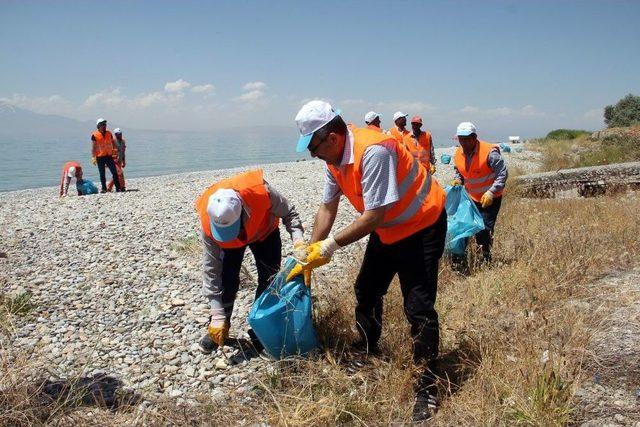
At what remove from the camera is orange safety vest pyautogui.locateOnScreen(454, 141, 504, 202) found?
454 cm

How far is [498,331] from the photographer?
293 centimetres

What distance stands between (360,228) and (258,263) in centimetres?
134

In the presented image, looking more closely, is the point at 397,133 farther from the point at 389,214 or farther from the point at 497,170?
the point at 389,214

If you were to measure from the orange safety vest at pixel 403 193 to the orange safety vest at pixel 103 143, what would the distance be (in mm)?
9794

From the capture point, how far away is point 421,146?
7789 mm

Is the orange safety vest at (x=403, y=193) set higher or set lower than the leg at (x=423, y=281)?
higher

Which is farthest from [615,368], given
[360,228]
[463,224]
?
[463,224]

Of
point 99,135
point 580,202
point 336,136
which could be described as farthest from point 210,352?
Answer: point 99,135

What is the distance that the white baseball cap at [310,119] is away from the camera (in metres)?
2.20

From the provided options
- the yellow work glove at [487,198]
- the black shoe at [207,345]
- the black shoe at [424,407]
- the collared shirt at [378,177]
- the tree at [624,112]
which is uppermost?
the tree at [624,112]

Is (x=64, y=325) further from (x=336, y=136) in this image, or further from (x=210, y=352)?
(x=336, y=136)

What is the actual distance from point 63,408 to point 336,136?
2.14 m

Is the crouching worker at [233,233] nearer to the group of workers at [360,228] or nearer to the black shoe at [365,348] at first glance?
the group of workers at [360,228]

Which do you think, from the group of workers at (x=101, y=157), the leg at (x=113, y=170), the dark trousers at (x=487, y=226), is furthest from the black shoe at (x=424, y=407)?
the leg at (x=113, y=170)
